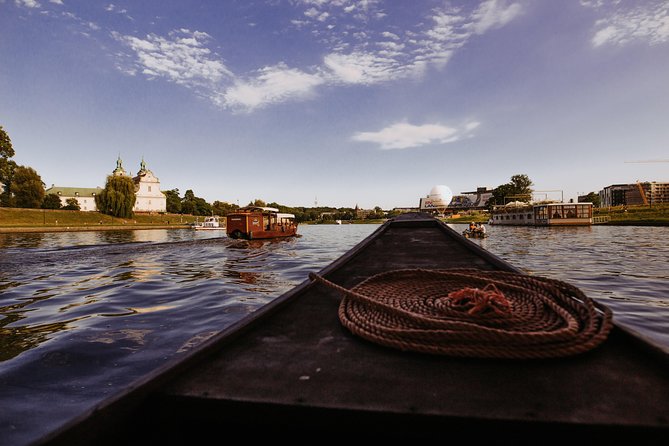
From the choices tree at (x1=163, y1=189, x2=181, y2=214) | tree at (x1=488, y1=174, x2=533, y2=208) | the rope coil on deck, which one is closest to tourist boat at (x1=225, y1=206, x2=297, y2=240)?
the rope coil on deck

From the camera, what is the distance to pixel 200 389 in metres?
1.96

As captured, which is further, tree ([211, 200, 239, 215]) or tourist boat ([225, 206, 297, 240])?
tree ([211, 200, 239, 215])

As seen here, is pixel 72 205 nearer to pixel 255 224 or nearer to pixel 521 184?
pixel 255 224

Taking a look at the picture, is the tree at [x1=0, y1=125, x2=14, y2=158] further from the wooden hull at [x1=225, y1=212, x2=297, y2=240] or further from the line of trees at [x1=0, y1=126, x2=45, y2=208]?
the wooden hull at [x1=225, y1=212, x2=297, y2=240]

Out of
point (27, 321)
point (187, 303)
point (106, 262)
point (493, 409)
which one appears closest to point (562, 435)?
point (493, 409)

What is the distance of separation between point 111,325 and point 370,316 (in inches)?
221

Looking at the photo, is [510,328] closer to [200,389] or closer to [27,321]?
[200,389]

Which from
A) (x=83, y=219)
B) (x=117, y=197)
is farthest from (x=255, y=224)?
(x=83, y=219)

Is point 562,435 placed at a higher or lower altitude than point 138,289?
higher

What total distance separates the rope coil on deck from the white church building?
134 metres

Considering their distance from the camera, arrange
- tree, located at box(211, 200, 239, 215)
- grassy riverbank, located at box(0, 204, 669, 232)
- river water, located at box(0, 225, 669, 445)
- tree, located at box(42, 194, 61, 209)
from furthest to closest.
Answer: tree, located at box(211, 200, 239, 215)
tree, located at box(42, 194, 61, 209)
grassy riverbank, located at box(0, 204, 669, 232)
river water, located at box(0, 225, 669, 445)

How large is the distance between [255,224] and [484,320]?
33.4 meters

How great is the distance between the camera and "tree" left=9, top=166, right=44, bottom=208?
7144 centimetres

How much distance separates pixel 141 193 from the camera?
11962 cm
